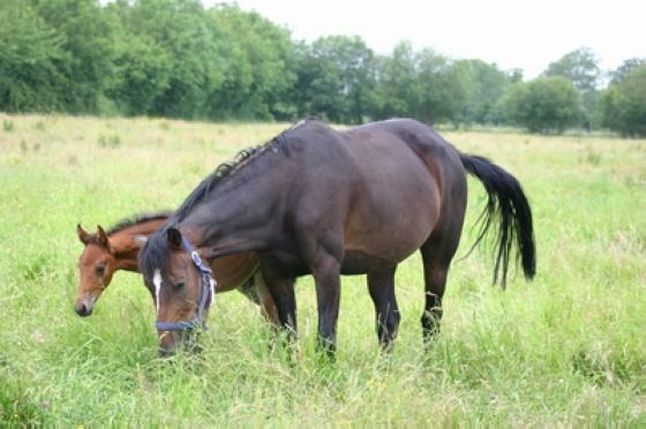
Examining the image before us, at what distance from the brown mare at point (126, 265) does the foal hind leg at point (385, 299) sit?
83 centimetres

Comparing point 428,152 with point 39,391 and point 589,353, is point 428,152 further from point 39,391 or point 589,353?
point 39,391

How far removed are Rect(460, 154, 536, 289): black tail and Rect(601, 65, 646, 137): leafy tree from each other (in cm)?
3851

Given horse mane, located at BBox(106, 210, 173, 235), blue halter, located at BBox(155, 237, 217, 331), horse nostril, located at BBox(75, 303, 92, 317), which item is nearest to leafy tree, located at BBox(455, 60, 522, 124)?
horse mane, located at BBox(106, 210, 173, 235)

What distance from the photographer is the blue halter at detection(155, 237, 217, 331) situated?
13.6 feet

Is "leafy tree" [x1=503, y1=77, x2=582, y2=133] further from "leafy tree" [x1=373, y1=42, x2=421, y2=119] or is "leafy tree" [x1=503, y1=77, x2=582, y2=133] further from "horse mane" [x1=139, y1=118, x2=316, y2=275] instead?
"horse mane" [x1=139, y1=118, x2=316, y2=275]

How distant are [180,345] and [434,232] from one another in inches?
94.8

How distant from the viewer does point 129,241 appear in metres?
5.41

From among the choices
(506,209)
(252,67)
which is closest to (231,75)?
(252,67)

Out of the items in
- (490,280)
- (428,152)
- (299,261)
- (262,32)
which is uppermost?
(262,32)

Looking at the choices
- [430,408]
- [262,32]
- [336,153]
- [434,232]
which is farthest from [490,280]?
[262,32]

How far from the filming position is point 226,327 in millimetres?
5176

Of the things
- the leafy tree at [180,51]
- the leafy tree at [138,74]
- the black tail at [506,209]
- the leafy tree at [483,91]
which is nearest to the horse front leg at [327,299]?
the black tail at [506,209]

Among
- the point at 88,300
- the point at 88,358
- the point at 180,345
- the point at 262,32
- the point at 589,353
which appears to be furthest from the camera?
the point at 262,32

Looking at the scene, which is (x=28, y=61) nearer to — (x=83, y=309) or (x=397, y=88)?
(x=83, y=309)
